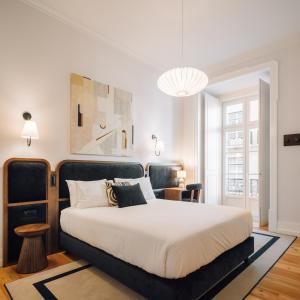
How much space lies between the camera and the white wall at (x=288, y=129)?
362 centimetres

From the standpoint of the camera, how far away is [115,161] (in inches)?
147

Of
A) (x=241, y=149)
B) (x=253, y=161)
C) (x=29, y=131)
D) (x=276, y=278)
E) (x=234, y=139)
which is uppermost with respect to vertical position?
(x=234, y=139)

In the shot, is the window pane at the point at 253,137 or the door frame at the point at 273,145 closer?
the door frame at the point at 273,145

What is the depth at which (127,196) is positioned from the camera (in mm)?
2918

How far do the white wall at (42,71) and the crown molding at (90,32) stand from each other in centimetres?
6

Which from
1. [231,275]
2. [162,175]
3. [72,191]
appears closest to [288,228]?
[231,275]

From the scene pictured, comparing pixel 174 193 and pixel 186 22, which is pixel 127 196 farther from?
pixel 186 22

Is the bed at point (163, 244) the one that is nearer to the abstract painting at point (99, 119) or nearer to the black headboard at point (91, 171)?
the black headboard at point (91, 171)

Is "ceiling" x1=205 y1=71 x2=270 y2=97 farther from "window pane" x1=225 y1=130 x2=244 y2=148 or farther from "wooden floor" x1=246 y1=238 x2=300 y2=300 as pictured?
"wooden floor" x1=246 y1=238 x2=300 y2=300

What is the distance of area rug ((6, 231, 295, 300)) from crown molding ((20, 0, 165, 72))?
3.25m

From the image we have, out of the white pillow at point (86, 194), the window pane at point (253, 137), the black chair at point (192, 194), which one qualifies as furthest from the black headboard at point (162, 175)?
the window pane at point (253, 137)

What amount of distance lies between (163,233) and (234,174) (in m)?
4.14

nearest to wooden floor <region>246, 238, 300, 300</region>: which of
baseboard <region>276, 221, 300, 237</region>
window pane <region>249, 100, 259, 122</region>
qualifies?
baseboard <region>276, 221, 300, 237</region>

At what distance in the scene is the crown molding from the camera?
292cm
